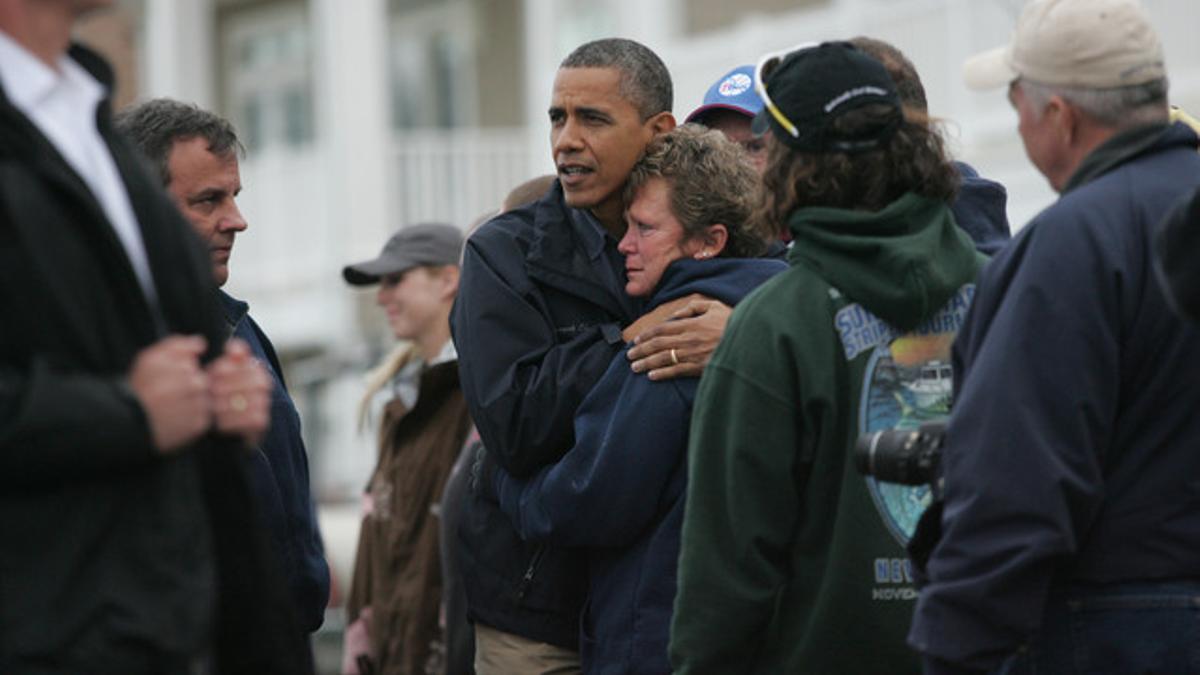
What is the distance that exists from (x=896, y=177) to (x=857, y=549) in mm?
774

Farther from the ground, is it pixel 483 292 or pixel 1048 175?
pixel 1048 175

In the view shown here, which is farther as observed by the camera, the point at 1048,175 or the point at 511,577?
the point at 511,577

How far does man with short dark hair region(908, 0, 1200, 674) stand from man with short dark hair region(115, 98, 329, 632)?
207 centimetres

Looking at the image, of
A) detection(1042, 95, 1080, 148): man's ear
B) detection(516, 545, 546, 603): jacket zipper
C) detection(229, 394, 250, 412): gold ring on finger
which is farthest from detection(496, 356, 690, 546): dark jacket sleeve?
detection(229, 394, 250, 412): gold ring on finger

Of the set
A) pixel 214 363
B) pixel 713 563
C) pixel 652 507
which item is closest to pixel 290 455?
pixel 652 507

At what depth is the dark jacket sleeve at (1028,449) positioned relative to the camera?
3965 millimetres

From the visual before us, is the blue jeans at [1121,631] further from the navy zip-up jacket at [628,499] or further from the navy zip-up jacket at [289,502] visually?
the navy zip-up jacket at [289,502]

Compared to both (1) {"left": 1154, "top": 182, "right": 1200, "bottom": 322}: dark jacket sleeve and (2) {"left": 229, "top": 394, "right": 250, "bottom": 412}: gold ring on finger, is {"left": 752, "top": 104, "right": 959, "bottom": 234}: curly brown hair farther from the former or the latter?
(2) {"left": 229, "top": 394, "right": 250, "bottom": 412}: gold ring on finger

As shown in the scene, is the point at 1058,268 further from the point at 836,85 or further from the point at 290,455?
the point at 290,455

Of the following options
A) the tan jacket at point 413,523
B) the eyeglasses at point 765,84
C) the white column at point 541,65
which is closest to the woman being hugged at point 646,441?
the eyeglasses at point 765,84

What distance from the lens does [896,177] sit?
4.62 meters

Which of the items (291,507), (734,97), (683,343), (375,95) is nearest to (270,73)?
(375,95)

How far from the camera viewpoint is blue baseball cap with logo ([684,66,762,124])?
6488 millimetres

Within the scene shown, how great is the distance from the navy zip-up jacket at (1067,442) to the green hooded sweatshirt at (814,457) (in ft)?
1.35
